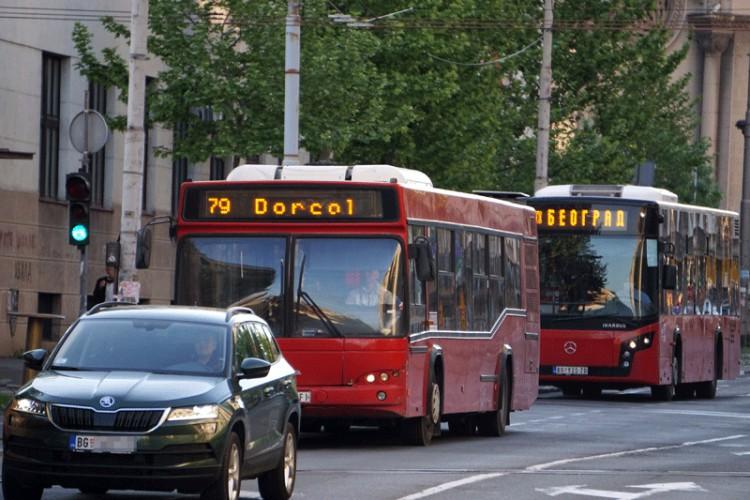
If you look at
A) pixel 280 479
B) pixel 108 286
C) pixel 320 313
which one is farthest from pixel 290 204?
pixel 108 286

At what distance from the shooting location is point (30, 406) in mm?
14047

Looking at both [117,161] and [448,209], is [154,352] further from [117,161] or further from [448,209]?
[117,161]

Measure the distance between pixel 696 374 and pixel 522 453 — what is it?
14.6 m

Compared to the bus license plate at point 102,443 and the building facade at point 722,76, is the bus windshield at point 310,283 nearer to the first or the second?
the bus license plate at point 102,443

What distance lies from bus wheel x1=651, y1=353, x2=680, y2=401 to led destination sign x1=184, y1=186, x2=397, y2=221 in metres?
14.1

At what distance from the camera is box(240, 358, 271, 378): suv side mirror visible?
48.0 feet

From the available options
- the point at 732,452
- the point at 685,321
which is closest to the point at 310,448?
the point at 732,452

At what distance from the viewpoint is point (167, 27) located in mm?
38531

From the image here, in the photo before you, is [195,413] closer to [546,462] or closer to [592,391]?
[546,462]

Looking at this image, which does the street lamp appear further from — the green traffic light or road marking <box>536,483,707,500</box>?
road marking <box>536,483,707,500</box>

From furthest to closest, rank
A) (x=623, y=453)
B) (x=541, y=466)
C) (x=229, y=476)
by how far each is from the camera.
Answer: (x=623, y=453), (x=541, y=466), (x=229, y=476)

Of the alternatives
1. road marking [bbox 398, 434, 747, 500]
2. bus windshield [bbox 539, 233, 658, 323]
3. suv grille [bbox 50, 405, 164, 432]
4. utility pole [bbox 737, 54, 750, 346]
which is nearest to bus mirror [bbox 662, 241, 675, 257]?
bus windshield [bbox 539, 233, 658, 323]

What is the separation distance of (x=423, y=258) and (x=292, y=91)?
34.9ft

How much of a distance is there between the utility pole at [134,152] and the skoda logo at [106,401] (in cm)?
1142
